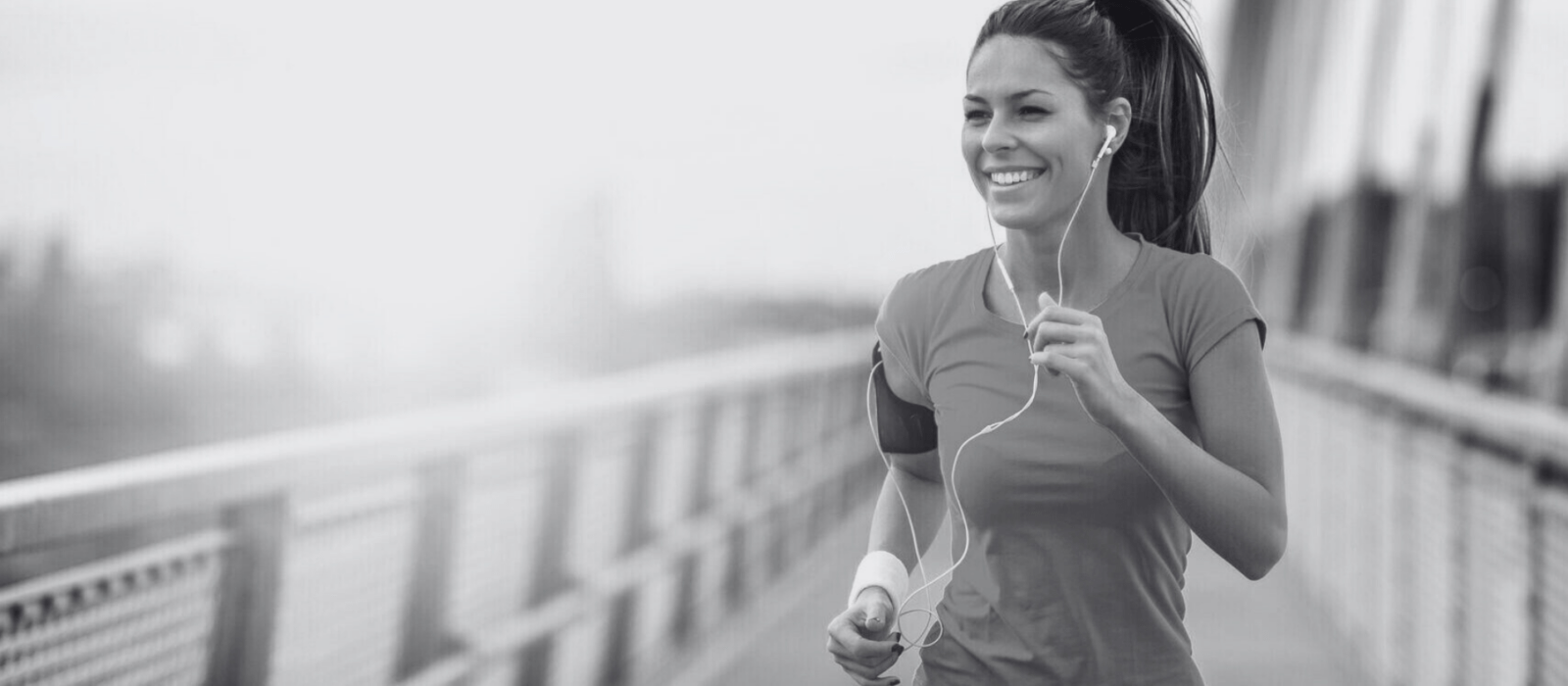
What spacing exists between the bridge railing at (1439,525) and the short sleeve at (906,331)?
1.98 meters

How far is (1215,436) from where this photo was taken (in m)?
1.41

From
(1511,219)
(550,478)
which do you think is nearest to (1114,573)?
(550,478)

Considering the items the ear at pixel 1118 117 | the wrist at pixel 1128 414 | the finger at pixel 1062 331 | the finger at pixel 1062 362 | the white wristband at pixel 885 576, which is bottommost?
the white wristband at pixel 885 576

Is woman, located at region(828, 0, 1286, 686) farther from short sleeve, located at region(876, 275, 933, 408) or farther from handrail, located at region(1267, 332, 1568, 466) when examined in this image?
handrail, located at region(1267, 332, 1568, 466)

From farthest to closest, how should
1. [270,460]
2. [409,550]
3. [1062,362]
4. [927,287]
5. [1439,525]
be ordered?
[1439,525] → [409,550] → [270,460] → [927,287] → [1062,362]

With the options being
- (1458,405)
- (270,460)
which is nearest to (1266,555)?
(270,460)

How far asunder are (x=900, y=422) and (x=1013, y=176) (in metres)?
0.33

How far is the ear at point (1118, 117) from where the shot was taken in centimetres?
148

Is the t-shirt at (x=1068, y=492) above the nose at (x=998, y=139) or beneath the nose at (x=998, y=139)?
beneath

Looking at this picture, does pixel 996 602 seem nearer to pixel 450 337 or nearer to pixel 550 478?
pixel 550 478

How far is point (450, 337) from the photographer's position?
2442 cm

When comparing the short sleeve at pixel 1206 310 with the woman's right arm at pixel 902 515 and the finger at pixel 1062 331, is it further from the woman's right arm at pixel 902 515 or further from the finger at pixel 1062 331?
the woman's right arm at pixel 902 515

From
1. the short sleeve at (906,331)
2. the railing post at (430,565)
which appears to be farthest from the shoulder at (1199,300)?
the railing post at (430,565)

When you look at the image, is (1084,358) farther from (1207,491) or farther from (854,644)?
(854,644)
